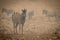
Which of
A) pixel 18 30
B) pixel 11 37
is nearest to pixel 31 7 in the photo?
pixel 18 30

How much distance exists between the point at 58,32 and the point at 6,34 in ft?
3.66

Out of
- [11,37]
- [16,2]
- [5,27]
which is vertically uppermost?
[16,2]

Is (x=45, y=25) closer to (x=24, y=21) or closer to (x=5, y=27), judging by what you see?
(x=24, y=21)

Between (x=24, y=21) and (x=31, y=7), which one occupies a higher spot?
(x=31, y=7)

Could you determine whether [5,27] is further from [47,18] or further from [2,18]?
[47,18]

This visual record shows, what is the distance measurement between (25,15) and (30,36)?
1.54 feet

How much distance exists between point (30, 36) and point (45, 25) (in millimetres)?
401

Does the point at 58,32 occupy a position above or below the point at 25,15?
below

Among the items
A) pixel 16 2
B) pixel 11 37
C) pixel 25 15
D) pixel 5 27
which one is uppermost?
pixel 16 2

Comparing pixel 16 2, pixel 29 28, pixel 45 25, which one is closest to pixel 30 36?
pixel 29 28

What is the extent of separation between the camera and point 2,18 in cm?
335

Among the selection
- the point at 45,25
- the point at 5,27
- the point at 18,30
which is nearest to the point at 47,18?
the point at 45,25

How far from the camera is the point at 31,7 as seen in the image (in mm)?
3385

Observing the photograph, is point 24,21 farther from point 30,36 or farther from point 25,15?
point 30,36
